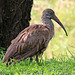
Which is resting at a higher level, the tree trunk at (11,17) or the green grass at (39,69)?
the tree trunk at (11,17)

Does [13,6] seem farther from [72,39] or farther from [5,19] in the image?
[72,39]

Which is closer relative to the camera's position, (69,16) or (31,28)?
(31,28)

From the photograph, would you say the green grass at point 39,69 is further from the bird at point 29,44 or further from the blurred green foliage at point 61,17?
the blurred green foliage at point 61,17

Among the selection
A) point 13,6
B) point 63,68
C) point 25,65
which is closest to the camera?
point 63,68

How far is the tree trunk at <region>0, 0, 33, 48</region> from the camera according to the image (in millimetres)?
8414

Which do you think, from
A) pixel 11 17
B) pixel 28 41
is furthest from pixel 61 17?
pixel 28 41

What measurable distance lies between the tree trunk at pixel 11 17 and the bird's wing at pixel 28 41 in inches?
51.8

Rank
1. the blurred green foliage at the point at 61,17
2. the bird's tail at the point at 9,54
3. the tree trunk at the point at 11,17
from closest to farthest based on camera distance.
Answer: the bird's tail at the point at 9,54, the tree trunk at the point at 11,17, the blurred green foliage at the point at 61,17

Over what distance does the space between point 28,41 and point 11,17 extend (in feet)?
5.53

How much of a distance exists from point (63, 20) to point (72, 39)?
1409mm

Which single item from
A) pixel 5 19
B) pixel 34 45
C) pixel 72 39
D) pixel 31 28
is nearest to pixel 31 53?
pixel 34 45

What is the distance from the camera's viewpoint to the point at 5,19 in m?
8.49

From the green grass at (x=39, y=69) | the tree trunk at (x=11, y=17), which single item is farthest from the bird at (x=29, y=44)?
the tree trunk at (x=11, y=17)

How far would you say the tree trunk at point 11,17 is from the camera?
8414 mm
